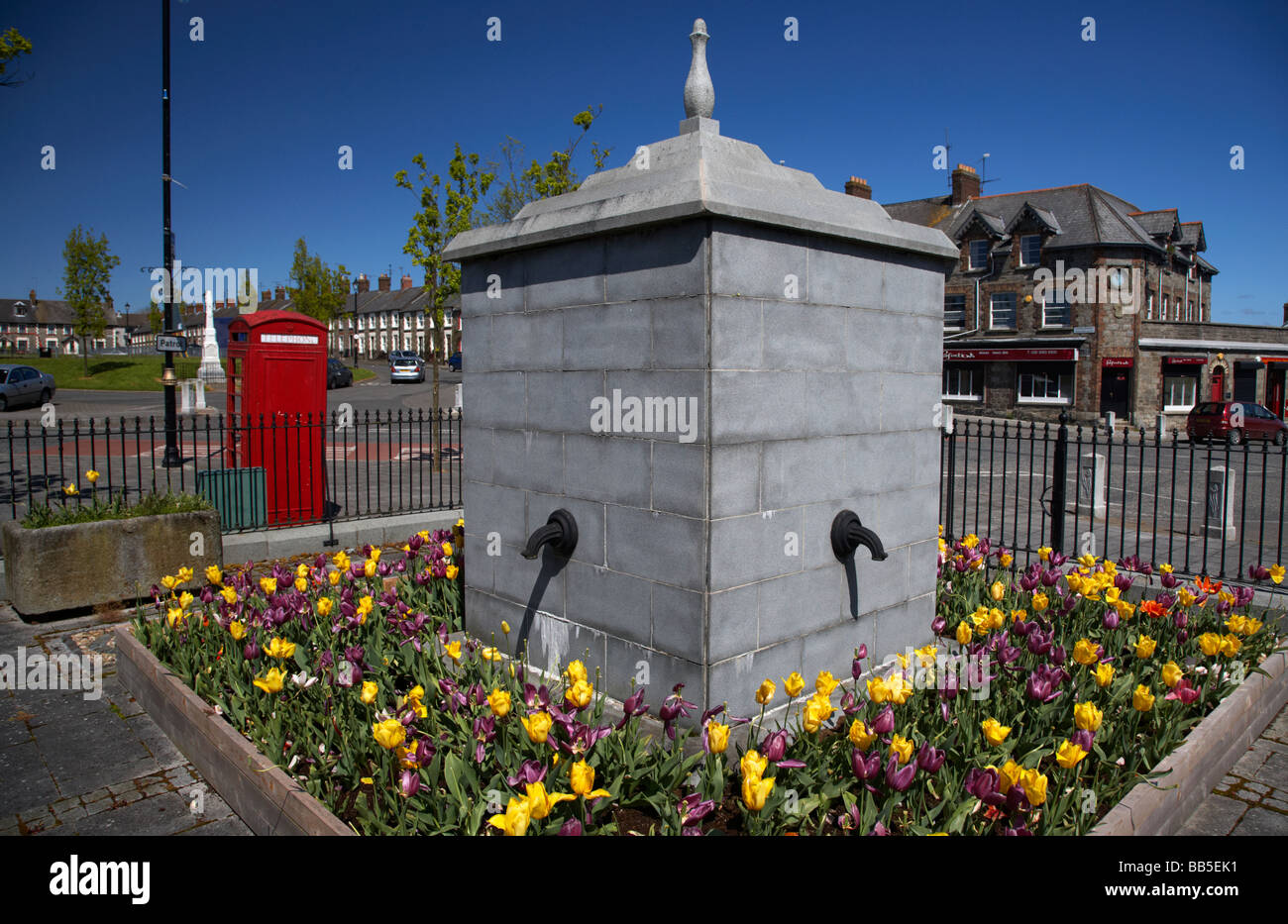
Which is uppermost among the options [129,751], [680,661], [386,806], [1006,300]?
[1006,300]

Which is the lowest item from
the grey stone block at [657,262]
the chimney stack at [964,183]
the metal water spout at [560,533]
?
the metal water spout at [560,533]

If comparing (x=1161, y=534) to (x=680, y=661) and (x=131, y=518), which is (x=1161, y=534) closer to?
(x=680, y=661)

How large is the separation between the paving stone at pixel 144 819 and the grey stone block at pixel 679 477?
2.80 m

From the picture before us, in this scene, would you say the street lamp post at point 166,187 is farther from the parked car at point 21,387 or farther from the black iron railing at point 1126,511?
the parked car at point 21,387

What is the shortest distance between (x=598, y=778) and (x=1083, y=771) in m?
2.20

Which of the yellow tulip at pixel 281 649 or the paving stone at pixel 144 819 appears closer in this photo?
the paving stone at pixel 144 819

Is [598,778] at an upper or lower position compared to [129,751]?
upper

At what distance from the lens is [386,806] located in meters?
3.54

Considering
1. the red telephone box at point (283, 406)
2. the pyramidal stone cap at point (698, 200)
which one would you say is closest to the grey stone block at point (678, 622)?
the pyramidal stone cap at point (698, 200)

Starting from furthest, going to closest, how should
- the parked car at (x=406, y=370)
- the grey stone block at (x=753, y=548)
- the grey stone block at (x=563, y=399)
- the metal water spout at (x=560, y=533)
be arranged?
the parked car at (x=406, y=370)
the metal water spout at (x=560, y=533)
the grey stone block at (x=563, y=399)
the grey stone block at (x=753, y=548)

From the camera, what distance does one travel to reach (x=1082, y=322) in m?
36.1

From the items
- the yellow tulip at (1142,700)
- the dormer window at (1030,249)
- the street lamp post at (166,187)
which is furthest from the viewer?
the dormer window at (1030,249)

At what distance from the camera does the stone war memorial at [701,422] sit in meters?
3.94
